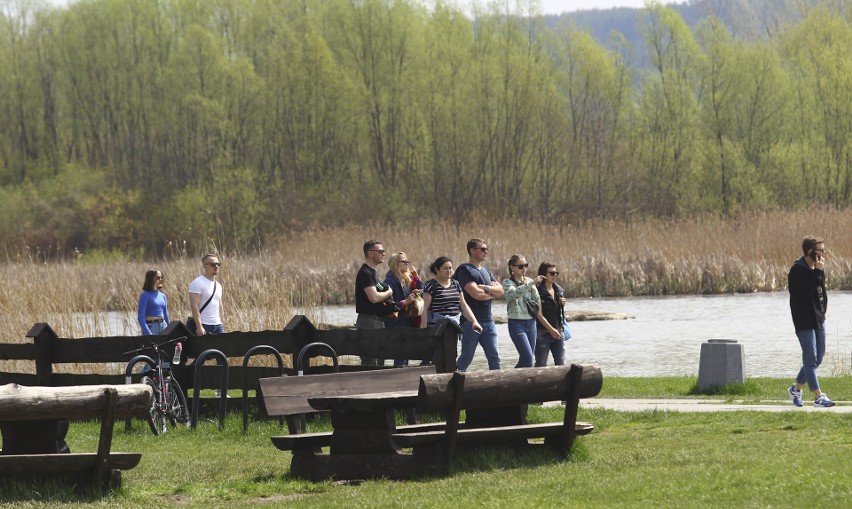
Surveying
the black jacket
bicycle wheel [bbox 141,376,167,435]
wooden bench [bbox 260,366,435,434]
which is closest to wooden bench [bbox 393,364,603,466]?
wooden bench [bbox 260,366,435,434]

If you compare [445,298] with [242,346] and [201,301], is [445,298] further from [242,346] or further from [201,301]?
[201,301]

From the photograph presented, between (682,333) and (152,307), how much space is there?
1492cm

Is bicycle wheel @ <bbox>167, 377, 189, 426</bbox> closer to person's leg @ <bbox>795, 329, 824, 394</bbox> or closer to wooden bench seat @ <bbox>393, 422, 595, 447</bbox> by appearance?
wooden bench seat @ <bbox>393, 422, 595, 447</bbox>

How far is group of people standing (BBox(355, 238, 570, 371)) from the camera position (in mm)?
15242

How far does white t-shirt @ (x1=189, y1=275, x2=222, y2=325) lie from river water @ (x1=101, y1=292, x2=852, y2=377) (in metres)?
5.75

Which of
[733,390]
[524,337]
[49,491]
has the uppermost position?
[524,337]

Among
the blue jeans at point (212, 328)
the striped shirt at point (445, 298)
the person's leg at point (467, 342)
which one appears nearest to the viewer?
the striped shirt at point (445, 298)

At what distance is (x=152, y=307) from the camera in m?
17.0

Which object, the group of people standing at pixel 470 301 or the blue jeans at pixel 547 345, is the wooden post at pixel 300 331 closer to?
the group of people standing at pixel 470 301

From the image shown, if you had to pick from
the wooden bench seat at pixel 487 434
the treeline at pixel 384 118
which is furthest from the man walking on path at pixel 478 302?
the treeline at pixel 384 118

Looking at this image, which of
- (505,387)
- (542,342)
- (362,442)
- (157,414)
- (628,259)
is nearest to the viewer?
(505,387)

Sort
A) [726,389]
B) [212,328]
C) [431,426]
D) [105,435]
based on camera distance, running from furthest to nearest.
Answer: [726,389] → [212,328] → [431,426] → [105,435]

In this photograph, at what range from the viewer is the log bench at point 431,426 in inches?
379

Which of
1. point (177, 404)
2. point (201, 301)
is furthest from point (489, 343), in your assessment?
point (177, 404)
